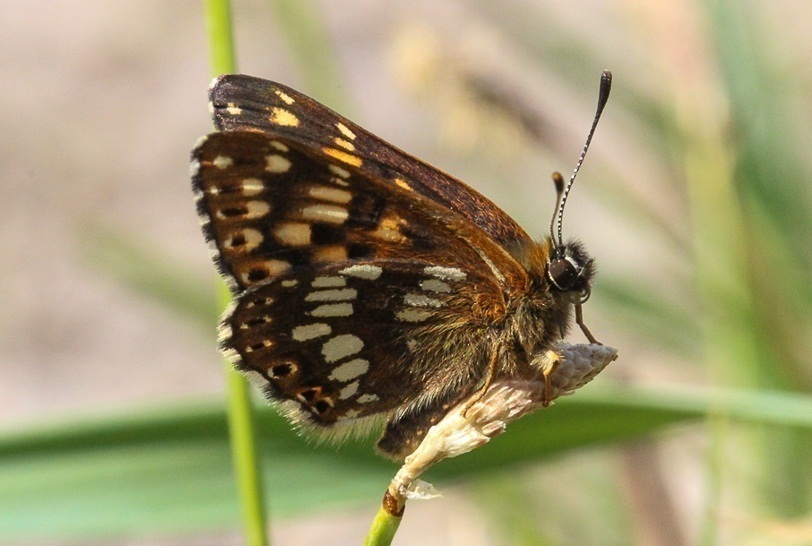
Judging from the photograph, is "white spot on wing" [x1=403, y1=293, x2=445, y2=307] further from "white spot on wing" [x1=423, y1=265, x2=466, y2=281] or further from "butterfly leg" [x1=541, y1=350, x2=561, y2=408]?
"butterfly leg" [x1=541, y1=350, x2=561, y2=408]

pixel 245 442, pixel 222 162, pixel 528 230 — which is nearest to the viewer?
pixel 245 442

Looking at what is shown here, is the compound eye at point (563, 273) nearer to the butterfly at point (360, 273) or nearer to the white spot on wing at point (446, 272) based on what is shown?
the butterfly at point (360, 273)

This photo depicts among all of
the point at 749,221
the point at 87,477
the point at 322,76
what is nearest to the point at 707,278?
the point at 749,221

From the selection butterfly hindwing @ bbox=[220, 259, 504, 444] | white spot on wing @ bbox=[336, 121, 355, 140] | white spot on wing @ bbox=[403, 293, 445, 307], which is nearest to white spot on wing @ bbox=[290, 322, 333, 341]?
butterfly hindwing @ bbox=[220, 259, 504, 444]

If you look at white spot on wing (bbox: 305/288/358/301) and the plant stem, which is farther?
white spot on wing (bbox: 305/288/358/301)

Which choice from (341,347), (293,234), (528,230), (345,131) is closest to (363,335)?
(341,347)

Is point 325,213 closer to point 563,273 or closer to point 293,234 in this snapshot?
point 293,234

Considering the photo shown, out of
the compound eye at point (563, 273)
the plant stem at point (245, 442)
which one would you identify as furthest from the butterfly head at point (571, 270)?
the plant stem at point (245, 442)
